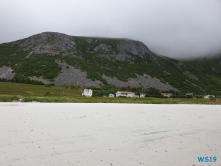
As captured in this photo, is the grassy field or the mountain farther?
the mountain

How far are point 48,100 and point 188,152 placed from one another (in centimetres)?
4167

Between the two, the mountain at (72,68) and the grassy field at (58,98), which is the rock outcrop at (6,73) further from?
the grassy field at (58,98)

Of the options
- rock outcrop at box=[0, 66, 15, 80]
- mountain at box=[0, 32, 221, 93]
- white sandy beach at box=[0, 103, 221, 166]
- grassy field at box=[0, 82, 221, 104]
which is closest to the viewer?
white sandy beach at box=[0, 103, 221, 166]

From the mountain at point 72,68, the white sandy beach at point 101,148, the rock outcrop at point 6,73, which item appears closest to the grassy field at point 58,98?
the mountain at point 72,68

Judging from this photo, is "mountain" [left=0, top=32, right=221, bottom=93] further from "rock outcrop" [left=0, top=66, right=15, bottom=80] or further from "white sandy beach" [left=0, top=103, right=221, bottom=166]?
"white sandy beach" [left=0, top=103, right=221, bottom=166]

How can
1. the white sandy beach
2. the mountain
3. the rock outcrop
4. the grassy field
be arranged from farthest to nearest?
the mountain, the rock outcrop, the grassy field, the white sandy beach

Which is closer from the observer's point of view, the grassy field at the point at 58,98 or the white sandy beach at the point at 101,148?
the white sandy beach at the point at 101,148

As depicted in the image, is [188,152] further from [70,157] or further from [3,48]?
[3,48]

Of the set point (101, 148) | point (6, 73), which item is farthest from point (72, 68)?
point (101, 148)

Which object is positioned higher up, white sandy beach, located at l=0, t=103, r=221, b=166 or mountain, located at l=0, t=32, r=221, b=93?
mountain, located at l=0, t=32, r=221, b=93

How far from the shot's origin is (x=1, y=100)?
144 ft

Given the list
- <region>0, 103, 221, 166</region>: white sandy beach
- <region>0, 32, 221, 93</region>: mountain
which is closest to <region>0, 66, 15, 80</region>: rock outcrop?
<region>0, 32, 221, 93</region>: mountain

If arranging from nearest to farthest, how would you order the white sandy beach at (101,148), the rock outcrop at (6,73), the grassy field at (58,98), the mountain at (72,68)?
the white sandy beach at (101,148)
the grassy field at (58,98)
the rock outcrop at (6,73)
the mountain at (72,68)

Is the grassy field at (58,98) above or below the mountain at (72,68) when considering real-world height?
below
